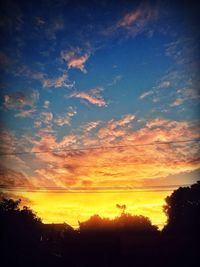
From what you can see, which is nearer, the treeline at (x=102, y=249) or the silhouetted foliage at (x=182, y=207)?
the treeline at (x=102, y=249)

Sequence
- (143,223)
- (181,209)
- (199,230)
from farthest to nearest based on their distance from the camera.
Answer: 1. (143,223)
2. (181,209)
3. (199,230)

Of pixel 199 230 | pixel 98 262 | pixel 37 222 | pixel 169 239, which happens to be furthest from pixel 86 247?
pixel 37 222

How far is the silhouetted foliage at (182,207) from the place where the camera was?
44106 mm

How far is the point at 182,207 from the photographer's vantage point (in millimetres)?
49375

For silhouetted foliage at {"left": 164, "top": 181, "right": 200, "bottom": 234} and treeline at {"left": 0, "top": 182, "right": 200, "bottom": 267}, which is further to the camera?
silhouetted foliage at {"left": 164, "top": 181, "right": 200, "bottom": 234}

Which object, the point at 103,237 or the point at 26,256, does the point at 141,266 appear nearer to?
the point at 103,237

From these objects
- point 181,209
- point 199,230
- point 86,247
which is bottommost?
point 86,247

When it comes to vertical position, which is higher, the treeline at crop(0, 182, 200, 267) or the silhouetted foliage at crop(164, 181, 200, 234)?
the silhouetted foliage at crop(164, 181, 200, 234)

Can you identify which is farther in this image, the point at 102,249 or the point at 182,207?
the point at 182,207

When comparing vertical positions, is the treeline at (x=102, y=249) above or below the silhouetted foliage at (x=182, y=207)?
below

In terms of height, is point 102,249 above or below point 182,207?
below

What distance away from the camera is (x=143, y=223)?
7062 centimetres

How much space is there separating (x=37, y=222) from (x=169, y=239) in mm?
39247

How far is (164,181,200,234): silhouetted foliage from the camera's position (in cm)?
4411
